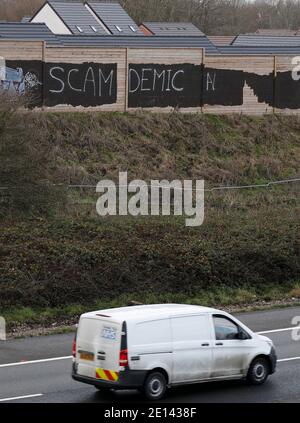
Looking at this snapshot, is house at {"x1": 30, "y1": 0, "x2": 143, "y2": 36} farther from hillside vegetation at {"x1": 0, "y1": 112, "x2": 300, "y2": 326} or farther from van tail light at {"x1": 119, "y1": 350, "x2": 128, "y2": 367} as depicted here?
van tail light at {"x1": 119, "y1": 350, "x2": 128, "y2": 367}

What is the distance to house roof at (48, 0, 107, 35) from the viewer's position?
192 ft

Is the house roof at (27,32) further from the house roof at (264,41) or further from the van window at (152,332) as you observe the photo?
the van window at (152,332)

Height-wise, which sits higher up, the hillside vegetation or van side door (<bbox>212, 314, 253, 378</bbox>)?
the hillside vegetation

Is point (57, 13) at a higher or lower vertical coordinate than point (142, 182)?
higher

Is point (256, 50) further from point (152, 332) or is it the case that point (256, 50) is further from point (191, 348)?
point (152, 332)

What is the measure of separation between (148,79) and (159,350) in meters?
26.9

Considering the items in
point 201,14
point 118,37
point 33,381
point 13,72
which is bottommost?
point 33,381

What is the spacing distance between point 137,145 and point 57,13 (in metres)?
24.0

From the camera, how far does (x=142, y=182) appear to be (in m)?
34.7

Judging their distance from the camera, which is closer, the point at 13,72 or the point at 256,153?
the point at 13,72

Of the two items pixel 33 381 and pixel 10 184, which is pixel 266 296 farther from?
pixel 33 381

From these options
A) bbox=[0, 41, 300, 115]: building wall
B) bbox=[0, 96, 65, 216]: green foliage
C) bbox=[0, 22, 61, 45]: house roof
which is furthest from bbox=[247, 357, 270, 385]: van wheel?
bbox=[0, 22, 61, 45]: house roof

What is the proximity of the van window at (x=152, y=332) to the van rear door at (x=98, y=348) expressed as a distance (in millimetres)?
324
